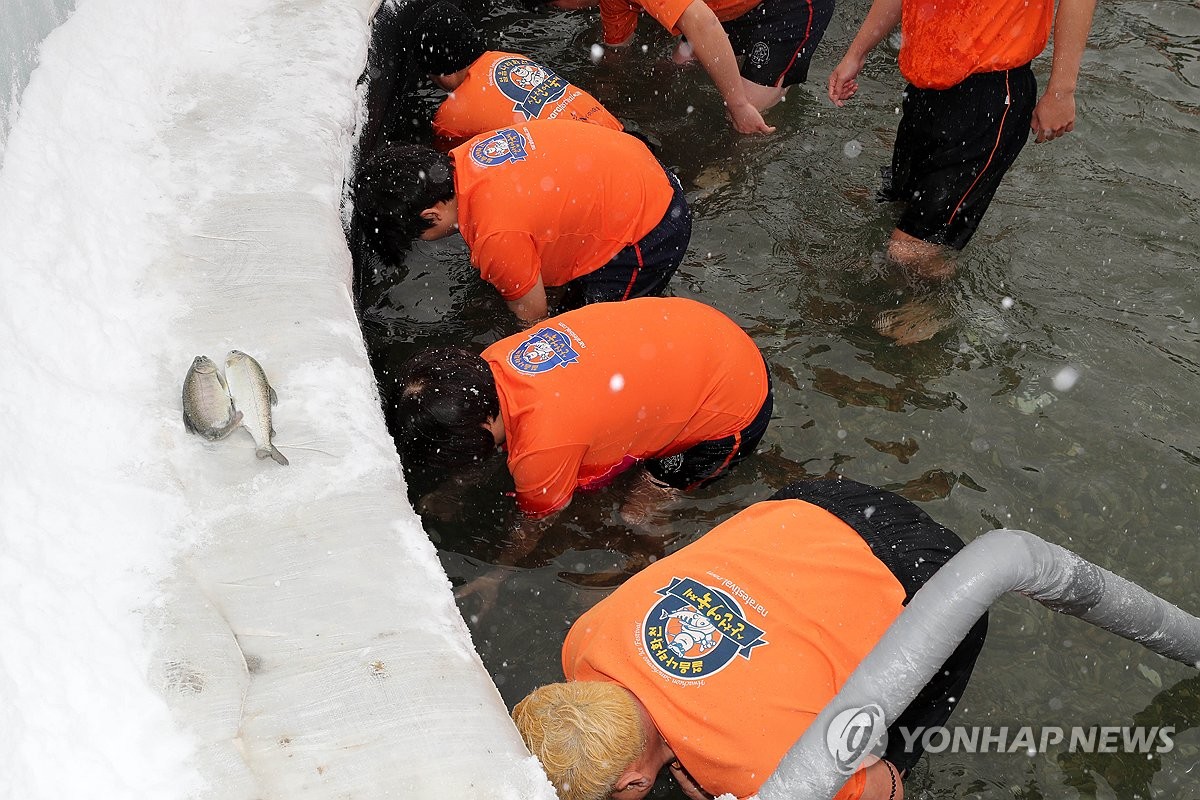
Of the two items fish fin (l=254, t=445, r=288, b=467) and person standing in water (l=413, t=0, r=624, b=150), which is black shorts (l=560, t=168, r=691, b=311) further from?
fish fin (l=254, t=445, r=288, b=467)

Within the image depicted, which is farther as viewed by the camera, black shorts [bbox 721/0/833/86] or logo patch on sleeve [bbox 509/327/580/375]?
black shorts [bbox 721/0/833/86]

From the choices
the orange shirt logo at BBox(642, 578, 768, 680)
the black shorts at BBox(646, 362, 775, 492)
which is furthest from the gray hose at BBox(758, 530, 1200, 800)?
the black shorts at BBox(646, 362, 775, 492)

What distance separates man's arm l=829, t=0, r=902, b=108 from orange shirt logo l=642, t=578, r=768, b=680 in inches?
118

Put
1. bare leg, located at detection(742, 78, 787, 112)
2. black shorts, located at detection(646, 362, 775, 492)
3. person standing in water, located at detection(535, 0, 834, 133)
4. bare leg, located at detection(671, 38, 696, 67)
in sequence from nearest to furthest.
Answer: black shorts, located at detection(646, 362, 775, 492), person standing in water, located at detection(535, 0, 834, 133), bare leg, located at detection(742, 78, 787, 112), bare leg, located at detection(671, 38, 696, 67)

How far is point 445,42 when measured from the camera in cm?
466

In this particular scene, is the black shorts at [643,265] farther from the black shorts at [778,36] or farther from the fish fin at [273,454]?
the fish fin at [273,454]

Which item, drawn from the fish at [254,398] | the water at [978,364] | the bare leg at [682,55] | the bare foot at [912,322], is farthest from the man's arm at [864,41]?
the fish at [254,398]

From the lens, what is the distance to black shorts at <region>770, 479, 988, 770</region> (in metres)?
2.65

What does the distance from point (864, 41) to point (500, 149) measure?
5.80ft

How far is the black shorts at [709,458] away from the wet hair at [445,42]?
6.91 feet

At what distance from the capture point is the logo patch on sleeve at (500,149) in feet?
13.0

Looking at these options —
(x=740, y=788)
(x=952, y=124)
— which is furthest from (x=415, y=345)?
(x=740, y=788)

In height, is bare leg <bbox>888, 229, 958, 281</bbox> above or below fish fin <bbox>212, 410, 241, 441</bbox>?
below

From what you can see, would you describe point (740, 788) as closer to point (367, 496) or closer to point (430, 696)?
point (430, 696)
